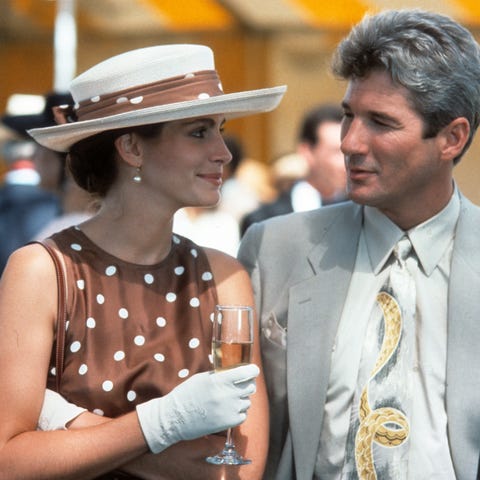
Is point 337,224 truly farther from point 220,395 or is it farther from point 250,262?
point 220,395

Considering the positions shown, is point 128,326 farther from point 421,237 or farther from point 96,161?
point 421,237

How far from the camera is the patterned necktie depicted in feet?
11.5

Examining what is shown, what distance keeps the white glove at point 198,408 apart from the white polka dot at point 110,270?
0.43m

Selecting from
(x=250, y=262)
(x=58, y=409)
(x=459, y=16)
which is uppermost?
(x=459, y=16)

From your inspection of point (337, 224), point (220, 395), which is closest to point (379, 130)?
point (337, 224)

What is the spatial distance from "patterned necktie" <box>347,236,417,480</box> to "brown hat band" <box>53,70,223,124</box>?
799 millimetres

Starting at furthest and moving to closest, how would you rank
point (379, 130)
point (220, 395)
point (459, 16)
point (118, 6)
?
point (118, 6)
point (459, 16)
point (379, 130)
point (220, 395)

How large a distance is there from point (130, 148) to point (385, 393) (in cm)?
99

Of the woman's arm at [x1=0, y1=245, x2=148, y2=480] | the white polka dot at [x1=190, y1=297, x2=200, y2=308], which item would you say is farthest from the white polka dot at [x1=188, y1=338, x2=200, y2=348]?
the woman's arm at [x1=0, y1=245, x2=148, y2=480]

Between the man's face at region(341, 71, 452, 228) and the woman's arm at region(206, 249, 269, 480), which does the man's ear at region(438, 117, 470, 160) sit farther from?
the woman's arm at region(206, 249, 269, 480)

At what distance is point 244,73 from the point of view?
10.7 meters

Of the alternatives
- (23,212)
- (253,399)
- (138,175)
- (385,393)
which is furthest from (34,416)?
(23,212)

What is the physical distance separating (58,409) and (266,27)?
25.5ft

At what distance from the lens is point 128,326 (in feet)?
11.3
